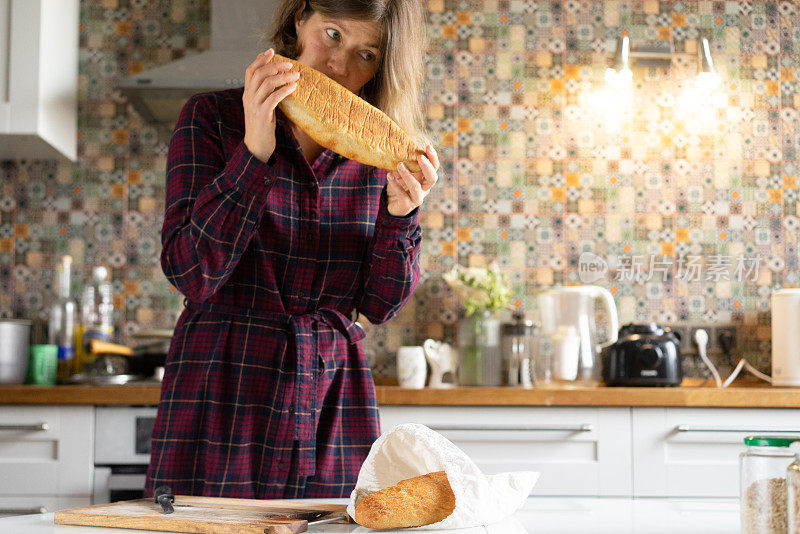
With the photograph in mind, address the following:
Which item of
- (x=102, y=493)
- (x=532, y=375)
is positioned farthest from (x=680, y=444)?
(x=102, y=493)

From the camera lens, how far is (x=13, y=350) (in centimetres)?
254

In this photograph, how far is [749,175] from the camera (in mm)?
2924

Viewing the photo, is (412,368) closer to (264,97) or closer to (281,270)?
(281,270)

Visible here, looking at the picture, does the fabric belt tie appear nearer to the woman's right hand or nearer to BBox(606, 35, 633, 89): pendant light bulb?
the woman's right hand

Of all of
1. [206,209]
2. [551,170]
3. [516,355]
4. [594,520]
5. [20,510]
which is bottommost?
[20,510]

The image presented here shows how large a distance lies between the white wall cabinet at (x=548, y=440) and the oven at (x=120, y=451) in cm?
64

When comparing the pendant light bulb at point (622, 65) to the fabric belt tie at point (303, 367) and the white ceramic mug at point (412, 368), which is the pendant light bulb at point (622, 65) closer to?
the white ceramic mug at point (412, 368)

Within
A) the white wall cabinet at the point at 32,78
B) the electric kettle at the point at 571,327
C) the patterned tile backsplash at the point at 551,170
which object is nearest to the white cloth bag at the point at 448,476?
the electric kettle at the point at 571,327

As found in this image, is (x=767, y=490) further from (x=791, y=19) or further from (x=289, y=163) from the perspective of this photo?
(x=791, y=19)

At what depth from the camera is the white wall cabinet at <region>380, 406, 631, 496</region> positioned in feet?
7.37

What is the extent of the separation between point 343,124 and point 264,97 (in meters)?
0.11

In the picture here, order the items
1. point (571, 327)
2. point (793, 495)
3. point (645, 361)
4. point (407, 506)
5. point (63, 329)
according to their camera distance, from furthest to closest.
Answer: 1. point (63, 329)
2. point (571, 327)
3. point (645, 361)
4. point (407, 506)
5. point (793, 495)

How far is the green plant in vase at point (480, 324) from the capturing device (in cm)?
256

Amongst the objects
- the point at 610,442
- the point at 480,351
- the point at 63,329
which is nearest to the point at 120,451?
the point at 63,329
